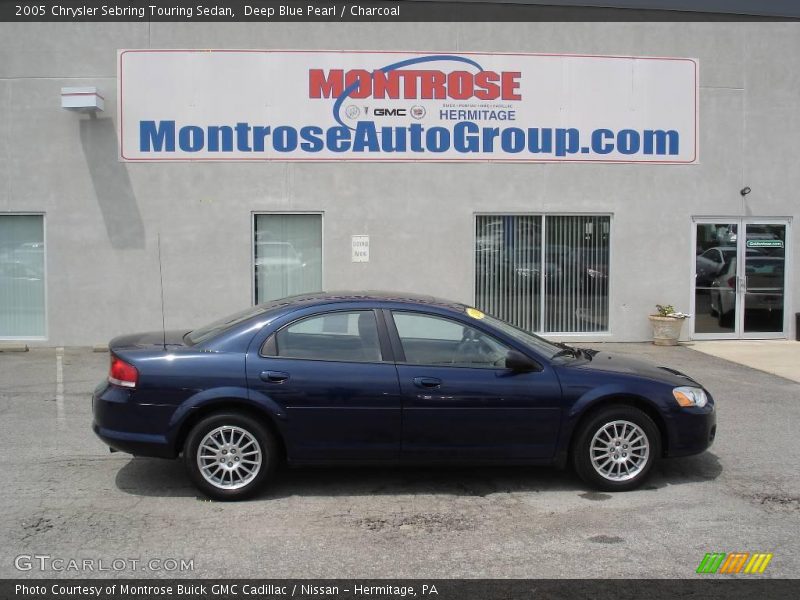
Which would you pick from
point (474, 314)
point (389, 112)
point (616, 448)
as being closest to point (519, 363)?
point (474, 314)

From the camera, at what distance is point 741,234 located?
13.5 meters

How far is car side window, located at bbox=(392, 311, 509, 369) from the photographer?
5.47 meters

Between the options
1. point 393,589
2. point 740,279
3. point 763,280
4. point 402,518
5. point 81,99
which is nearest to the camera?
point 393,589

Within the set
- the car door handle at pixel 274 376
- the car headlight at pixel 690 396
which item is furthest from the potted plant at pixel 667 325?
the car door handle at pixel 274 376

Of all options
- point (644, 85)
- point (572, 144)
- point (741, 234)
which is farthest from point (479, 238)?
point (741, 234)

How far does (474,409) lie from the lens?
5.30 meters

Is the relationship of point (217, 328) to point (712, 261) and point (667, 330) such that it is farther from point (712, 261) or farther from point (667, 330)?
point (712, 261)

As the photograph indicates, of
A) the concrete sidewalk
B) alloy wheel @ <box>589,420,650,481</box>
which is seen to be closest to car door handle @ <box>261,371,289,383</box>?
alloy wheel @ <box>589,420,650,481</box>

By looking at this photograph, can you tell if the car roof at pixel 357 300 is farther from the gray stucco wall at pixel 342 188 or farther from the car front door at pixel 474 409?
the gray stucco wall at pixel 342 188

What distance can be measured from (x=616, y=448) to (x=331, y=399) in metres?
2.17

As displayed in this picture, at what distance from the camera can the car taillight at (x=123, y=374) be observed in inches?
206

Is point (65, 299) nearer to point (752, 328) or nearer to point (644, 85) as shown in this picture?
point (644, 85)

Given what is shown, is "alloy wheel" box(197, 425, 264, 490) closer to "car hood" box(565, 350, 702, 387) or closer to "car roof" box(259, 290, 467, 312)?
"car roof" box(259, 290, 467, 312)

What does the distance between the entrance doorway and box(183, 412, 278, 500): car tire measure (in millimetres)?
10470
